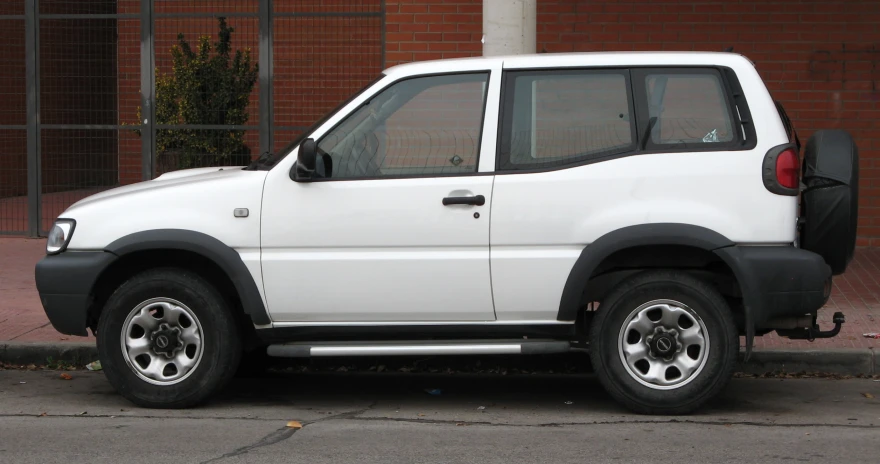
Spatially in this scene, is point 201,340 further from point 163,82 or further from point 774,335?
point 163,82

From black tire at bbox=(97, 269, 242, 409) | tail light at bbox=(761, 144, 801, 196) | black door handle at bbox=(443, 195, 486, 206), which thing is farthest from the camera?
black tire at bbox=(97, 269, 242, 409)

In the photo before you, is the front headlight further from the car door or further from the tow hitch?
the tow hitch

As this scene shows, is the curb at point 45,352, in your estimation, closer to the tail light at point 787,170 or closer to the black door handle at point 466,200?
the black door handle at point 466,200

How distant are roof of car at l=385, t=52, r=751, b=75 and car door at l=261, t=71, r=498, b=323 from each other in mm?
156

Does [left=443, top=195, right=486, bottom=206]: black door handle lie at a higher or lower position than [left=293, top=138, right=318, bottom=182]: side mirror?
lower

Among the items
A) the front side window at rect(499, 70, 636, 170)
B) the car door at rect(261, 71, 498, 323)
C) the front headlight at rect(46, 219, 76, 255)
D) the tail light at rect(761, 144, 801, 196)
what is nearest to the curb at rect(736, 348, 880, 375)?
the tail light at rect(761, 144, 801, 196)

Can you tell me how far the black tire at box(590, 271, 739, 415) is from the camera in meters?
6.30

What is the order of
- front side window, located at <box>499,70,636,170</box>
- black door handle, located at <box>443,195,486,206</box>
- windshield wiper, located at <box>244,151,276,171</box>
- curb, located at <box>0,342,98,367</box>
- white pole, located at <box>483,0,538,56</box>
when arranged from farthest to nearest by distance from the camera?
white pole, located at <box>483,0,538,56</box> → curb, located at <box>0,342,98,367</box> → windshield wiper, located at <box>244,151,276,171</box> → front side window, located at <box>499,70,636,170</box> → black door handle, located at <box>443,195,486,206</box>

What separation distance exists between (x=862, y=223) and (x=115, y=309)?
27.9 feet

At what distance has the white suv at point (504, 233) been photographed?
20.5ft

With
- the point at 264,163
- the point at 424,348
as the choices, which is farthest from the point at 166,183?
the point at 424,348

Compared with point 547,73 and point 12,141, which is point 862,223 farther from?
point 12,141

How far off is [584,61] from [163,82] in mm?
8021

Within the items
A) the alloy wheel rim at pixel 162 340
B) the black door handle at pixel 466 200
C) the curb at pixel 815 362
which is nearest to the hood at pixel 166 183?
the alloy wheel rim at pixel 162 340
